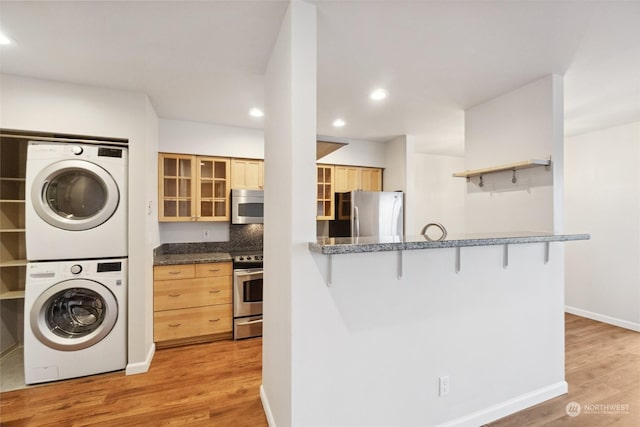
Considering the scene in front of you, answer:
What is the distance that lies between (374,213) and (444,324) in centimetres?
224

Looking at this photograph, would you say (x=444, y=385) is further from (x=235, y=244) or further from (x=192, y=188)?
(x=192, y=188)

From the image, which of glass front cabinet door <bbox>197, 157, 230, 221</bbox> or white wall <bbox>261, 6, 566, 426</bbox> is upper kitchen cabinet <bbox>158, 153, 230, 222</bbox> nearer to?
glass front cabinet door <bbox>197, 157, 230, 221</bbox>

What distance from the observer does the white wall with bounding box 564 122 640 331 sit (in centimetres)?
364

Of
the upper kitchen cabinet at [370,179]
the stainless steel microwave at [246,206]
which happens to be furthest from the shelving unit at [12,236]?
the upper kitchen cabinet at [370,179]

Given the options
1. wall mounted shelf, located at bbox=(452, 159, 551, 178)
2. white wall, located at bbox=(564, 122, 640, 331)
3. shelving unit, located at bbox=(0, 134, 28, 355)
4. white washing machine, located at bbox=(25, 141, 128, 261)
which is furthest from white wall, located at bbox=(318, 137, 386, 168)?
shelving unit, located at bbox=(0, 134, 28, 355)

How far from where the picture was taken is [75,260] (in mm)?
2566

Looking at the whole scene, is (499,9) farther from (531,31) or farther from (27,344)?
(27,344)

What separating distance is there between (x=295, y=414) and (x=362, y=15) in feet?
7.25

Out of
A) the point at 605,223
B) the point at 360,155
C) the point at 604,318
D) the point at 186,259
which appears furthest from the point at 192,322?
the point at 605,223

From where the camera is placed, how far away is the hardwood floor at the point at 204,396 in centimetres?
206

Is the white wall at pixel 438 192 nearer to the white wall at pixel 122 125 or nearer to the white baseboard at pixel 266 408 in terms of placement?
the white baseboard at pixel 266 408

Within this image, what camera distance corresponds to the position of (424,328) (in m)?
1.86

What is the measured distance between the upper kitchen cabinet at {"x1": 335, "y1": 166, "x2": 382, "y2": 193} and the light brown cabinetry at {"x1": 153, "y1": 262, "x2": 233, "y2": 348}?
2.01 m

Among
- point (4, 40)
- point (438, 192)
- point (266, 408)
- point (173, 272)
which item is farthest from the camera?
Answer: point (438, 192)
